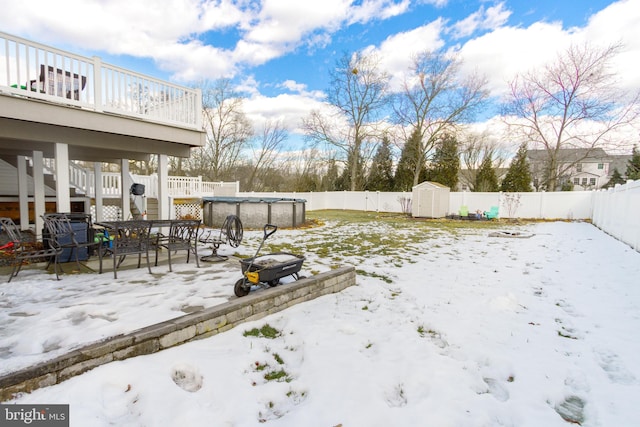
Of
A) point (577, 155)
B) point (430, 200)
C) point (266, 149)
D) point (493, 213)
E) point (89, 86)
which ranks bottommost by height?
point (493, 213)

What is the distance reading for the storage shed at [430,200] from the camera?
15.8 meters

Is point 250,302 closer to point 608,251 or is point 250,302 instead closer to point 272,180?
point 608,251

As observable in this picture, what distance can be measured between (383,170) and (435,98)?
6735mm

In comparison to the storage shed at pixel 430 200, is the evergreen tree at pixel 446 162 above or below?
above

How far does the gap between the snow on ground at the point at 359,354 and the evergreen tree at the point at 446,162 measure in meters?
19.5

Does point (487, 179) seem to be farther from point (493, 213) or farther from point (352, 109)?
point (352, 109)

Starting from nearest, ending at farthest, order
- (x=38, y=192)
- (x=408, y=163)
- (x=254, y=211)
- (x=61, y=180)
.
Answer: (x=61, y=180)
(x=38, y=192)
(x=254, y=211)
(x=408, y=163)

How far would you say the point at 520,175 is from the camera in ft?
73.5

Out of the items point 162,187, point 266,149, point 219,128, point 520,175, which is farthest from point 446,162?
point 162,187

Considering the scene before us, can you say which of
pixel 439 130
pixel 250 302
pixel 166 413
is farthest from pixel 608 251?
pixel 439 130

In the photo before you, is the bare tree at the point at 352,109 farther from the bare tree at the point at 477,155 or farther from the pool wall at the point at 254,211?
the pool wall at the point at 254,211

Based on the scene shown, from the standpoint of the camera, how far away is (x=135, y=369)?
203 centimetres

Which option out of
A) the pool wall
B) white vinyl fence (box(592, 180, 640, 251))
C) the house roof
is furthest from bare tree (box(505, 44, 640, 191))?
the pool wall

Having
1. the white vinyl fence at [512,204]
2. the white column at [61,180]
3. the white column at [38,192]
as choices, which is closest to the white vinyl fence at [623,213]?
the white vinyl fence at [512,204]
